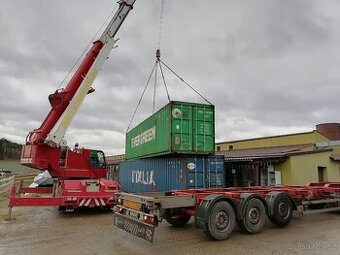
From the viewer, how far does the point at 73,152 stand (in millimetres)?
13922

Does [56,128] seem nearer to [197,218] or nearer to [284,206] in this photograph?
[197,218]

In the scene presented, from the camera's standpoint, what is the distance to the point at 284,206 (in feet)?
30.7

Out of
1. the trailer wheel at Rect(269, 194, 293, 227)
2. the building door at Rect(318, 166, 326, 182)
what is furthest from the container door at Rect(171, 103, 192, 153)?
the building door at Rect(318, 166, 326, 182)

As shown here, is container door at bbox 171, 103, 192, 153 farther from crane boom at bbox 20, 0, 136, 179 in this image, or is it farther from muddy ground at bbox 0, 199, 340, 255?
muddy ground at bbox 0, 199, 340, 255

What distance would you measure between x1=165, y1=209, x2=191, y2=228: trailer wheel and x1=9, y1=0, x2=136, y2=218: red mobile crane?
13.2 feet

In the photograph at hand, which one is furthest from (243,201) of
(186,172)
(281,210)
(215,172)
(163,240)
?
(215,172)

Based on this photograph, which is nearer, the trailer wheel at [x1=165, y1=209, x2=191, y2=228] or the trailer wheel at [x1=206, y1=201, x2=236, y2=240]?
the trailer wheel at [x1=206, y1=201, x2=236, y2=240]

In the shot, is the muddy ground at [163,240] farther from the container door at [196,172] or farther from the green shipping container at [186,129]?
the green shipping container at [186,129]

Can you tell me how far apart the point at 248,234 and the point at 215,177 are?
5.97 m

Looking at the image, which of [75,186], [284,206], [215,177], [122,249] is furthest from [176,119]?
[122,249]

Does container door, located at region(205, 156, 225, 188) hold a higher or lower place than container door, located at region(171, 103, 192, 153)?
lower

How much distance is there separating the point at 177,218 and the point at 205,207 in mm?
2005

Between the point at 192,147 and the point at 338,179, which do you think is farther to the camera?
the point at 338,179

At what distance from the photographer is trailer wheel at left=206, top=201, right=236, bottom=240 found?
25.2ft
